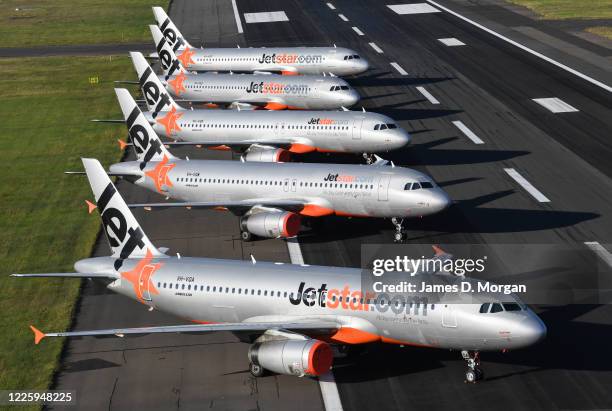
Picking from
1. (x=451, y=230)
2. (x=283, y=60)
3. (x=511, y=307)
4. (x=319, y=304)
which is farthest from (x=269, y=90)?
(x=511, y=307)

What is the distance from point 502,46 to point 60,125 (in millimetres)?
54856

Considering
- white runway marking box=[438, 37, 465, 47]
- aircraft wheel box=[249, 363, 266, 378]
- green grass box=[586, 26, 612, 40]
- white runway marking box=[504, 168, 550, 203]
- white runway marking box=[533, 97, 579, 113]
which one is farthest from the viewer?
green grass box=[586, 26, 612, 40]

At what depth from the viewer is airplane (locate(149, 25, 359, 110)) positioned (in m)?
85.5

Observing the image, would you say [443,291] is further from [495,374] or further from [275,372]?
[275,372]

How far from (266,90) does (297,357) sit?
164 feet

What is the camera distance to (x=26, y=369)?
149 ft

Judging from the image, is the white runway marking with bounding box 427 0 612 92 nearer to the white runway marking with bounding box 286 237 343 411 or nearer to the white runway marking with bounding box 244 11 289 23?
the white runway marking with bounding box 244 11 289 23

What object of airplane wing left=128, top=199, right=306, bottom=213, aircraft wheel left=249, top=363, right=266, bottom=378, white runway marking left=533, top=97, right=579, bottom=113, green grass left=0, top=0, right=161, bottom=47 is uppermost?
aircraft wheel left=249, top=363, right=266, bottom=378

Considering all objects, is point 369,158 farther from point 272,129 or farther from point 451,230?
point 451,230

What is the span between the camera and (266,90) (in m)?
87.0

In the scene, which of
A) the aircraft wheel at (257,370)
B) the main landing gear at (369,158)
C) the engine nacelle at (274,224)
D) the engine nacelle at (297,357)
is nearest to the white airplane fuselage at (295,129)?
the main landing gear at (369,158)

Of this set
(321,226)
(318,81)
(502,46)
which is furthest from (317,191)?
(502,46)

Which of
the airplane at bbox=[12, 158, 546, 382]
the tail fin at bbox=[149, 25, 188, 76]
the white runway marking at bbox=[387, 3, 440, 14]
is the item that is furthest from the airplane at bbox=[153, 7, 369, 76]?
the airplane at bbox=[12, 158, 546, 382]

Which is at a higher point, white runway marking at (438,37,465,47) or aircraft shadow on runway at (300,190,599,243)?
aircraft shadow on runway at (300,190,599,243)
